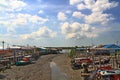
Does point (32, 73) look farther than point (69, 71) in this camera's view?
No

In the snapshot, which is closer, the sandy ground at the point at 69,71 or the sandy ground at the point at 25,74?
the sandy ground at the point at 69,71

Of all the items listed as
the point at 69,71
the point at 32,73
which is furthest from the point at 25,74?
the point at 69,71

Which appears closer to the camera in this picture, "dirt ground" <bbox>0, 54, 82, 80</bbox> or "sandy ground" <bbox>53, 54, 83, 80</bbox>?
"sandy ground" <bbox>53, 54, 83, 80</bbox>

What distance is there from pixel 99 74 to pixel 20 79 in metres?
12.1

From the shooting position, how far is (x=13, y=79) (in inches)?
1238

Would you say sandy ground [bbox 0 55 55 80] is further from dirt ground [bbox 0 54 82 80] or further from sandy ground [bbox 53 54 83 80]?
sandy ground [bbox 53 54 83 80]

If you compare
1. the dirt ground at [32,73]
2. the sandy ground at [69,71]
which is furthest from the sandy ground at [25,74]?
the sandy ground at [69,71]

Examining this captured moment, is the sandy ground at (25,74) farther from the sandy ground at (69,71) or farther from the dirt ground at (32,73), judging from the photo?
the sandy ground at (69,71)

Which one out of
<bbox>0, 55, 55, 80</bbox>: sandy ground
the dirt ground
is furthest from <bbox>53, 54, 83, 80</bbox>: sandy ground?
<bbox>0, 55, 55, 80</bbox>: sandy ground

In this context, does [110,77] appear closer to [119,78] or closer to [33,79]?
[119,78]

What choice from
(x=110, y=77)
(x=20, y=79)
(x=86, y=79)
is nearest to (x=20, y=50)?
(x=20, y=79)

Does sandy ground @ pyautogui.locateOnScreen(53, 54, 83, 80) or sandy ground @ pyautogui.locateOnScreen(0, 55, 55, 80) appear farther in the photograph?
sandy ground @ pyautogui.locateOnScreen(0, 55, 55, 80)

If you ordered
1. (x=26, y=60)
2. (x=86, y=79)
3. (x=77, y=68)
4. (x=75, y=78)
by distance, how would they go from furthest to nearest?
(x=26, y=60)
(x=77, y=68)
(x=75, y=78)
(x=86, y=79)

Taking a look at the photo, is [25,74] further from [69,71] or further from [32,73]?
[69,71]
